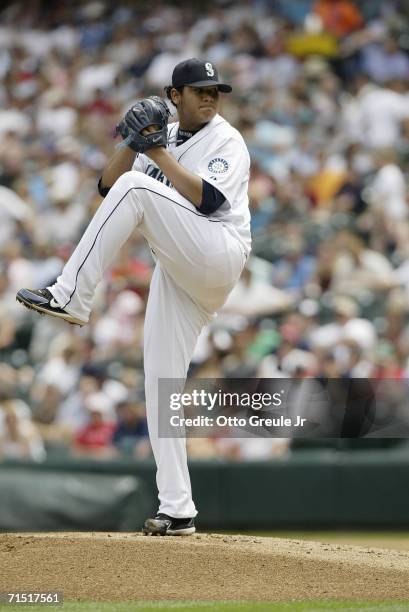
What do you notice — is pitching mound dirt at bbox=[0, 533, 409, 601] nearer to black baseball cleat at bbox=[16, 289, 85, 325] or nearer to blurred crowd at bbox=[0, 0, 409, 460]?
black baseball cleat at bbox=[16, 289, 85, 325]

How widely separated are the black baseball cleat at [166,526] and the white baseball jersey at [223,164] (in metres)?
1.30

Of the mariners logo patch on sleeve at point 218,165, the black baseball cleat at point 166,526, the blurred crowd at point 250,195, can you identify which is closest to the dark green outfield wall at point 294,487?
the blurred crowd at point 250,195

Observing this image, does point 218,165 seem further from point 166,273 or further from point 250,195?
point 250,195

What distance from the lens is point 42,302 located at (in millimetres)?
5184

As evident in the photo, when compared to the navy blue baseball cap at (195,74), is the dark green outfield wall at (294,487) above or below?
below

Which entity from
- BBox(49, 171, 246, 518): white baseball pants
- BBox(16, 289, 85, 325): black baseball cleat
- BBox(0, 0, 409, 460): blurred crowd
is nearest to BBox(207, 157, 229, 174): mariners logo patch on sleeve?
BBox(49, 171, 246, 518): white baseball pants

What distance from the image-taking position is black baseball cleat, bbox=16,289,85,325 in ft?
17.0

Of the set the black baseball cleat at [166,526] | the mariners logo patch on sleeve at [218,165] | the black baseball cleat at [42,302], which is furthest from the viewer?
the black baseball cleat at [166,526]

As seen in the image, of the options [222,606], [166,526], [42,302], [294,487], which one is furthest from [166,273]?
[294,487]

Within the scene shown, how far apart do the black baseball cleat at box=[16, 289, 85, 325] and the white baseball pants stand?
27mm

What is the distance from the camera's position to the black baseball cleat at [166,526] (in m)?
5.60

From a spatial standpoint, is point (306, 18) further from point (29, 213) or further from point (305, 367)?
point (305, 367)

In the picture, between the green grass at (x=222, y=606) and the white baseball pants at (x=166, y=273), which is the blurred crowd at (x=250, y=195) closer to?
the white baseball pants at (x=166, y=273)

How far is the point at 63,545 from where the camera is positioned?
Answer: 5.42 metres
